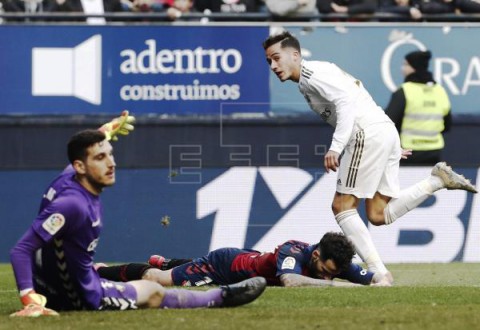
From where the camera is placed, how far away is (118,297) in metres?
9.05

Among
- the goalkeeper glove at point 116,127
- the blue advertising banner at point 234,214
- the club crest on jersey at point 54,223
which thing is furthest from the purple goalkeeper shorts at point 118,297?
the blue advertising banner at point 234,214

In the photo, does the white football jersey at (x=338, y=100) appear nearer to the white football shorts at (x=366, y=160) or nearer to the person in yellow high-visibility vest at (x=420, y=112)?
the white football shorts at (x=366, y=160)

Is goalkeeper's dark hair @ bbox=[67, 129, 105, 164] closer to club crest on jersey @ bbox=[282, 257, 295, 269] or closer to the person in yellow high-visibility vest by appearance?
club crest on jersey @ bbox=[282, 257, 295, 269]

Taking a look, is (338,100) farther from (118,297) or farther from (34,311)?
(34,311)

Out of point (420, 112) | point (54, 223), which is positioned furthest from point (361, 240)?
point (420, 112)

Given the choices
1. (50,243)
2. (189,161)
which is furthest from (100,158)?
(189,161)

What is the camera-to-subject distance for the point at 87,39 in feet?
56.5

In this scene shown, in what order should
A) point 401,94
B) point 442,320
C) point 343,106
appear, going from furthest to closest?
point 401,94
point 343,106
point 442,320

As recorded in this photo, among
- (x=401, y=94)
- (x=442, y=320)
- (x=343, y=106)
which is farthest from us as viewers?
(x=401, y=94)

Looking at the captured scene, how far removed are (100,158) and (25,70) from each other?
345 inches

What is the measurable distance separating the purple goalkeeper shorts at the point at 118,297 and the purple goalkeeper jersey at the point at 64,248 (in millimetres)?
49

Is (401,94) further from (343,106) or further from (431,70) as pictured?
(343,106)

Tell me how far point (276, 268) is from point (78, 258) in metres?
2.80

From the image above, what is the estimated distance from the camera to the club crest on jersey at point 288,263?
11.1 m
